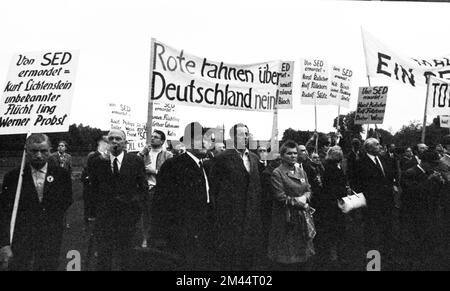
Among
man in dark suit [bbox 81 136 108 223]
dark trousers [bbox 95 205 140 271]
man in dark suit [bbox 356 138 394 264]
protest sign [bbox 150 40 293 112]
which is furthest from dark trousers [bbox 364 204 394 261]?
man in dark suit [bbox 81 136 108 223]

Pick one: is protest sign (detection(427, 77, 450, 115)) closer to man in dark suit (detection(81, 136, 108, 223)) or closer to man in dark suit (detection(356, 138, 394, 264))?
man in dark suit (detection(356, 138, 394, 264))

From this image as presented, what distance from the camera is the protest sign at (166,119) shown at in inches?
450

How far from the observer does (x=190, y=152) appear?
6.17 meters

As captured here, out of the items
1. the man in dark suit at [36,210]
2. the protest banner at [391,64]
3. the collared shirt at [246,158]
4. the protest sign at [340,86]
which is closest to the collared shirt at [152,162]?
the collared shirt at [246,158]

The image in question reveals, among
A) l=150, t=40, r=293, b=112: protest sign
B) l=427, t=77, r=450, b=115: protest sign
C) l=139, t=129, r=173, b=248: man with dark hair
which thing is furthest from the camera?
l=427, t=77, r=450, b=115: protest sign

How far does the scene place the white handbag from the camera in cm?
676

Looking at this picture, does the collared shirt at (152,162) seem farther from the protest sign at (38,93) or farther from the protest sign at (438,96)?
the protest sign at (438,96)

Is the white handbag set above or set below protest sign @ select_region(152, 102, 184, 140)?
below

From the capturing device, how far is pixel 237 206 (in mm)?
5965

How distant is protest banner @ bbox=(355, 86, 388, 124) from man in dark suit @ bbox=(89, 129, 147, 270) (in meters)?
6.01

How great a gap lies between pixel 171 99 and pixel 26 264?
9.00ft

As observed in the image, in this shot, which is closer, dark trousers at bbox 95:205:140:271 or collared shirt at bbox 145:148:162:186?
dark trousers at bbox 95:205:140:271

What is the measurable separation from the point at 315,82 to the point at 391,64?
376cm

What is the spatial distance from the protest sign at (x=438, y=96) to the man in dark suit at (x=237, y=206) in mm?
4281
